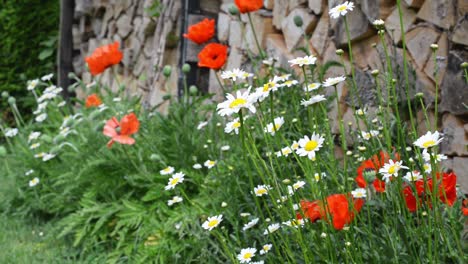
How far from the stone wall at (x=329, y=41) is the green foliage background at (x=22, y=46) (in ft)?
3.64

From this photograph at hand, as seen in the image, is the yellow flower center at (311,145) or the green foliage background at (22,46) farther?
the green foliage background at (22,46)

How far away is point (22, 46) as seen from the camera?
6.26m

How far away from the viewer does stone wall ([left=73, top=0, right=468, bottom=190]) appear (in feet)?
7.06

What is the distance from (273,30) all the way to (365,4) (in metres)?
0.88

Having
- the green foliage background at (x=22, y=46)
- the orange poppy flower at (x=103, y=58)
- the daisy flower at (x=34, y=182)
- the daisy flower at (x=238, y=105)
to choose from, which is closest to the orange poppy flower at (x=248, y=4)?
the orange poppy flower at (x=103, y=58)

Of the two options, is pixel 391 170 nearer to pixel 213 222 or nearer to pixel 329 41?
pixel 213 222

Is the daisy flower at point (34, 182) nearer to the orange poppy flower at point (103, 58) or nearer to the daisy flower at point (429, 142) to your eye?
the orange poppy flower at point (103, 58)

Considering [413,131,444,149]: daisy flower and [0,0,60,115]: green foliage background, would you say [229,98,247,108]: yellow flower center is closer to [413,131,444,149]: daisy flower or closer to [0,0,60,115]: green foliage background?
[413,131,444,149]: daisy flower

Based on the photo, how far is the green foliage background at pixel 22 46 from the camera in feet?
20.4

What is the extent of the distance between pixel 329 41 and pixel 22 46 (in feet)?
13.4

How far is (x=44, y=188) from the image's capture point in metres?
3.48

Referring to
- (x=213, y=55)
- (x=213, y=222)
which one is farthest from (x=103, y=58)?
(x=213, y=222)

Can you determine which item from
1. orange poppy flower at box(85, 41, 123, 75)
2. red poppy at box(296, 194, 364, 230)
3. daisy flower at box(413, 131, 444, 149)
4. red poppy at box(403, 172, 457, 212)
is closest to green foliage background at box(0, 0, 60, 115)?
orange poppy flower at box(85, 41, 123, 75)

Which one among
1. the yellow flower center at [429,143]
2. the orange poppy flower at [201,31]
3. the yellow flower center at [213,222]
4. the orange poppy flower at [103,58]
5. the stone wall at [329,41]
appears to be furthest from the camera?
the orange poppy flower at [103,58]
